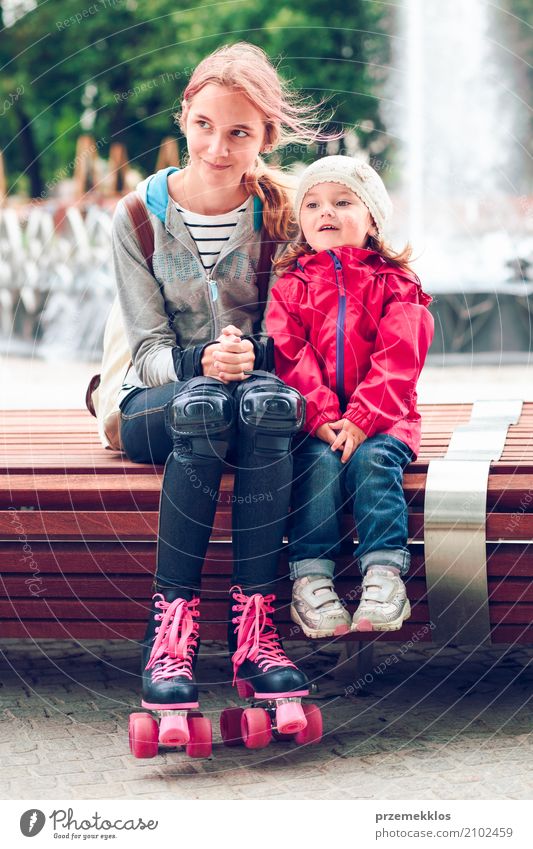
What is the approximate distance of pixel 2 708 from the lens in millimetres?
3701

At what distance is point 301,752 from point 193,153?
1.71 metres

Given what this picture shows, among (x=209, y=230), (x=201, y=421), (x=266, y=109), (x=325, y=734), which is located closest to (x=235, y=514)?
(x=201, y=421)

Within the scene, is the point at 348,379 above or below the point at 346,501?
above

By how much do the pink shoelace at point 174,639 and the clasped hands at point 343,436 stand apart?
1.80 ft

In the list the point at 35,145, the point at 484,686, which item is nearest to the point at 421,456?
the point at 484,686

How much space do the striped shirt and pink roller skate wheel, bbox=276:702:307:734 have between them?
1334 millimetres

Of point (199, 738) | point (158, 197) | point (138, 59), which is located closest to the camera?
point (199, 738)

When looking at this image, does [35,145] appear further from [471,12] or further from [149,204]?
[149,204]

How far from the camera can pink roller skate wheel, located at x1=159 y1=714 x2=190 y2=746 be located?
305cm

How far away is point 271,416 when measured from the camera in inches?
126

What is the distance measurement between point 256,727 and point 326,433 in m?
0.80

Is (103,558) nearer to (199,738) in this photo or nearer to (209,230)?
(199,738)

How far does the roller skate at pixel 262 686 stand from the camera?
315 cm

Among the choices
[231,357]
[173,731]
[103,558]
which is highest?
[231,357]
